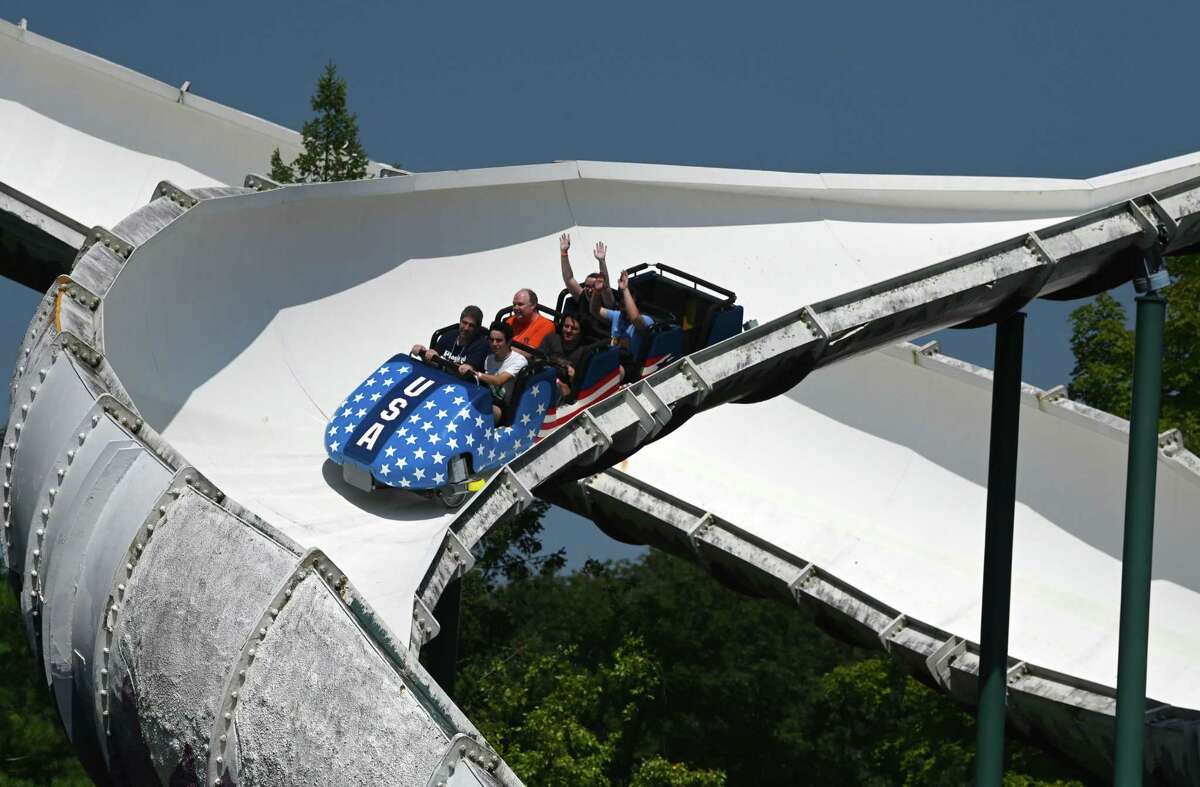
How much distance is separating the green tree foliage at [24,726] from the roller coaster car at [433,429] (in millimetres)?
14630

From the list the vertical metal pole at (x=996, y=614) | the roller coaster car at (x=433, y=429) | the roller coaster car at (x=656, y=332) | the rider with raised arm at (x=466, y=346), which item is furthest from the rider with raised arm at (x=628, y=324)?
the vertical metal pole at (x=996, y=614)

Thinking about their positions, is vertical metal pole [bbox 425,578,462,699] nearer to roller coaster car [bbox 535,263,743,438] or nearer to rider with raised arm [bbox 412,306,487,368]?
roller coaster car [bbox 535,263,743,438]

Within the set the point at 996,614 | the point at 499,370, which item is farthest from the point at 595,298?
the point at 996,614

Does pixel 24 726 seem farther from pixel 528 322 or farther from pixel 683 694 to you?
pixel 528 322

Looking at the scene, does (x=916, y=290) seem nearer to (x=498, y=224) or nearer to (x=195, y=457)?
(x=195, y=457)

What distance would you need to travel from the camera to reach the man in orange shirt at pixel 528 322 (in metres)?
12.6

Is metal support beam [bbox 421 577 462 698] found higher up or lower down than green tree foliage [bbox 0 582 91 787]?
higher up

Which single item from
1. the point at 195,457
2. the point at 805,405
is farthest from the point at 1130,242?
the point at 805,405

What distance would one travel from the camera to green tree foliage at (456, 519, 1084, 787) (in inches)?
957

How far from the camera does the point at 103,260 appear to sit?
11.5 meters

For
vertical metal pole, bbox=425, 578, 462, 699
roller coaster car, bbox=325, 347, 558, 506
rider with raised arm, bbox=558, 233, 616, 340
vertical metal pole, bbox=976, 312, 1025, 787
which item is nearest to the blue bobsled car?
roller coaster car, bbox=325, 347, 558, 506

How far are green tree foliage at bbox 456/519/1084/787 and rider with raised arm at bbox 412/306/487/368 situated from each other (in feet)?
38.6

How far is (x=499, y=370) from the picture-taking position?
11.8 m

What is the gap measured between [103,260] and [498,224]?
456cm
